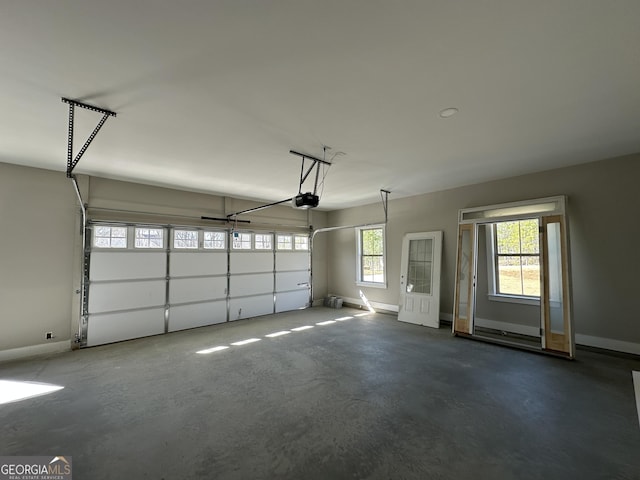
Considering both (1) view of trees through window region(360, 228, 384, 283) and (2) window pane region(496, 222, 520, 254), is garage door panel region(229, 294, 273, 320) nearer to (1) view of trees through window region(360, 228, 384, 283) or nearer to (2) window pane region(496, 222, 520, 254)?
(1) view of trees through window region(360, 228, 384, 283)

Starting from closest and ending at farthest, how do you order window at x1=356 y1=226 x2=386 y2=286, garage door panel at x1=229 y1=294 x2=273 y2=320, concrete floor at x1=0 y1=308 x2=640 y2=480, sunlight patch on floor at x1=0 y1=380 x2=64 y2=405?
1. concrete floor at x1=0 y1=308 x2=640 y2=480
2. sunlight patch on floor at x1=0 y1=380 x2=64 y2=405
3. garage door panel at x1=229 y1=294 x2=273 y2=320
4. window at x1=356 y1=226 x2=386 y2=286

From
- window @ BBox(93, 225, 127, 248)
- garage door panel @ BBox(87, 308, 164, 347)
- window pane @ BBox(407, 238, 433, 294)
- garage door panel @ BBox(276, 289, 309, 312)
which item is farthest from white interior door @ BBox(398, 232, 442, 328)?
window @ BBox(93, 225, 127, 248)

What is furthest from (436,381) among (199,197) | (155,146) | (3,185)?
(3,185)

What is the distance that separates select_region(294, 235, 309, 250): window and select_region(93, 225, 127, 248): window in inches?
Result: 157

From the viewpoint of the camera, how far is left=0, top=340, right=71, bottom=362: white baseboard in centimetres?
399

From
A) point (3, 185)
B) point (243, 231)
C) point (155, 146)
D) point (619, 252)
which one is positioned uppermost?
point (155, 146)

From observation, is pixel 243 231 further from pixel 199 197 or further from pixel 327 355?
pixel 327 355

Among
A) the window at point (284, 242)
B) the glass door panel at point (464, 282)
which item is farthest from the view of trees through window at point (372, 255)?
the glass door panel at point (464, 282)

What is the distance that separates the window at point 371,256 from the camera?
7242 millimetres

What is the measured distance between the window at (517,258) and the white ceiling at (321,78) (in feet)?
4.44

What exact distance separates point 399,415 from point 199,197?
5.51m

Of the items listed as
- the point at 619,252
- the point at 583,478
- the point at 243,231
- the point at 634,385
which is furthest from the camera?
the point at 243,231

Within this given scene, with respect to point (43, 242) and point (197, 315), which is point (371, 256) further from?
point (43, 242)

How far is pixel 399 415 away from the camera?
2.57 metres
